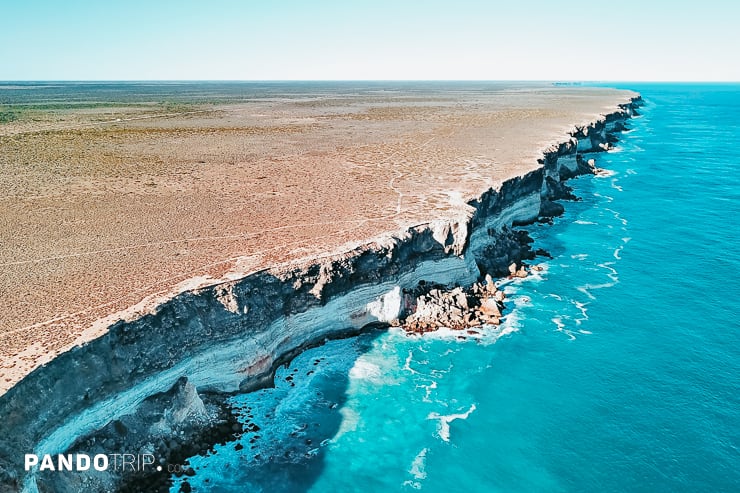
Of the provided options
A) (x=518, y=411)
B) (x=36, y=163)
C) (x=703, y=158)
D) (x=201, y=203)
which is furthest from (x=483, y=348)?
(x=703, y=158)

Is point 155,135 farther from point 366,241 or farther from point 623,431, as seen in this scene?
point 623,431

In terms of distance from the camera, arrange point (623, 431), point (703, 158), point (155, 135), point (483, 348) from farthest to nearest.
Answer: point (703, 158) < point (155, 135) < point (483, 348) < point (623, 431)

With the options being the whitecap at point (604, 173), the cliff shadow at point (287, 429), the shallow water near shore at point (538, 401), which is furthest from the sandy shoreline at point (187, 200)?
the whitecap at point (604, 173)

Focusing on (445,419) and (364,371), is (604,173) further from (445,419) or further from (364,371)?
(445,419)

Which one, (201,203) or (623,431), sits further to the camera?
(201,203)

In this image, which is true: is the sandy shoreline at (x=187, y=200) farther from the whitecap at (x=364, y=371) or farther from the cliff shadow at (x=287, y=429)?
the whitecap at (x=364, y=371)
